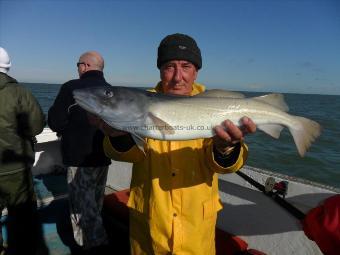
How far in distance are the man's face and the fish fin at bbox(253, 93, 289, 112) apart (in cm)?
80

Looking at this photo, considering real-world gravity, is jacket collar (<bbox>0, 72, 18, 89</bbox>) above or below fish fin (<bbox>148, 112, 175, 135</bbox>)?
above

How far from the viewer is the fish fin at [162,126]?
2.80 meters

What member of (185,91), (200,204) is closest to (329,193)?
(200,204)

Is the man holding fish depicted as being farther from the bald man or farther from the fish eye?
the bald man

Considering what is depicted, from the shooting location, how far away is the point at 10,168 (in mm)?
4422

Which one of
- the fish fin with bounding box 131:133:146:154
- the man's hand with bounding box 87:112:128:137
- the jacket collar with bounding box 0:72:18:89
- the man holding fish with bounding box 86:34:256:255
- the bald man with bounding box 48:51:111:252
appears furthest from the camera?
the bald man with bounding box 48:51:111:252

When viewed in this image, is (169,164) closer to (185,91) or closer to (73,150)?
(185,91)

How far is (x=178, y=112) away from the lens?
295 centimetres

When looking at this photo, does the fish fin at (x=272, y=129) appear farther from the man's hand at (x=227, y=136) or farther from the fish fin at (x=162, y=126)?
the fish fin at (x=162, y=126)

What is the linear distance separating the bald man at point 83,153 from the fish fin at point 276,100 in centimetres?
270

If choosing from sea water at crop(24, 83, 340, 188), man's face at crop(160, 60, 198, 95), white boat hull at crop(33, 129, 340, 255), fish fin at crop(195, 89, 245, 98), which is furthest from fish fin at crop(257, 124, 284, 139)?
sea water at crop(24, 83, 340, 188)

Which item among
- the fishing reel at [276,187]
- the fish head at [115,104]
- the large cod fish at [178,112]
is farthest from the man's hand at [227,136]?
the fishing reel at [276,187]

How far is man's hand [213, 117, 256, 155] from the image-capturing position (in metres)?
2.78

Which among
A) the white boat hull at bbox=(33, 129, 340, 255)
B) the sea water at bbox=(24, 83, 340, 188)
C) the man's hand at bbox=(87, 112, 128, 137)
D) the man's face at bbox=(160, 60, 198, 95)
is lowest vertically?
the sea water at bbox=(24, 83, 340, 188)
